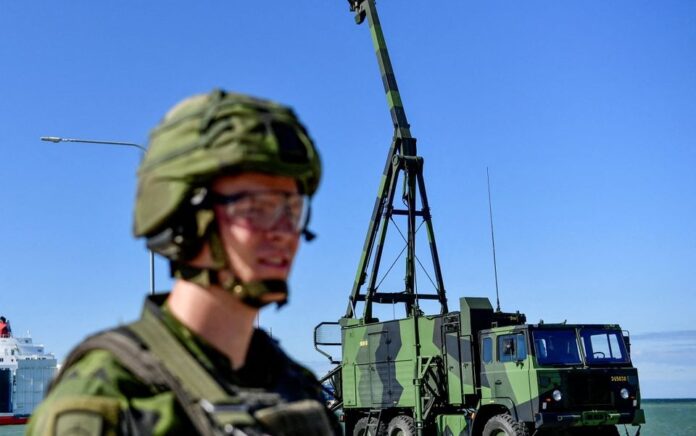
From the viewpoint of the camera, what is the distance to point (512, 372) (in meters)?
15.7

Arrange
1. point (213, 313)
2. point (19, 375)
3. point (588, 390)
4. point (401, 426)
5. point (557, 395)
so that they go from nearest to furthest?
point (213, 313)
point (557, 395)
point (588, 390)
point (401, 426)
point (19, 375)

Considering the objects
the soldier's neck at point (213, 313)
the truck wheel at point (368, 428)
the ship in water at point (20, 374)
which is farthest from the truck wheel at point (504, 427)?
the ship in water at point (20, 374)

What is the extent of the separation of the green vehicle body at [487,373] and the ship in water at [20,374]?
65.3 meters

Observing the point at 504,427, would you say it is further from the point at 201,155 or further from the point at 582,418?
the point at 201,155

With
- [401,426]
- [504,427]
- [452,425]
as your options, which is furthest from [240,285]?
[401,426]

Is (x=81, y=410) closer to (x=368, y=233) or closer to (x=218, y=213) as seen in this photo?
(x=218, y=213)

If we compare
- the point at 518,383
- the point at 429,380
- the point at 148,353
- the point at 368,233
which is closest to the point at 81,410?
the point at 148,353

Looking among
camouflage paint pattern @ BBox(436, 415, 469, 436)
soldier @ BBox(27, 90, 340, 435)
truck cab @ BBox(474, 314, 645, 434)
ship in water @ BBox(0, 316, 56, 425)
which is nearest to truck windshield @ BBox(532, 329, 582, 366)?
truck cab @ BBox(474, 314, 645, 434)

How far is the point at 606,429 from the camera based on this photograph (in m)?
16.0

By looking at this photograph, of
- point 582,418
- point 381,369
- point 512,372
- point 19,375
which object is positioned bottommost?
point 582,418

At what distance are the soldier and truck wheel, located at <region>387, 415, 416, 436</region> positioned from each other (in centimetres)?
1686

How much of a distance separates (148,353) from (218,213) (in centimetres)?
31

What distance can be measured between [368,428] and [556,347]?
235 inches

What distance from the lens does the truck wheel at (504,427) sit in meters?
15.4
